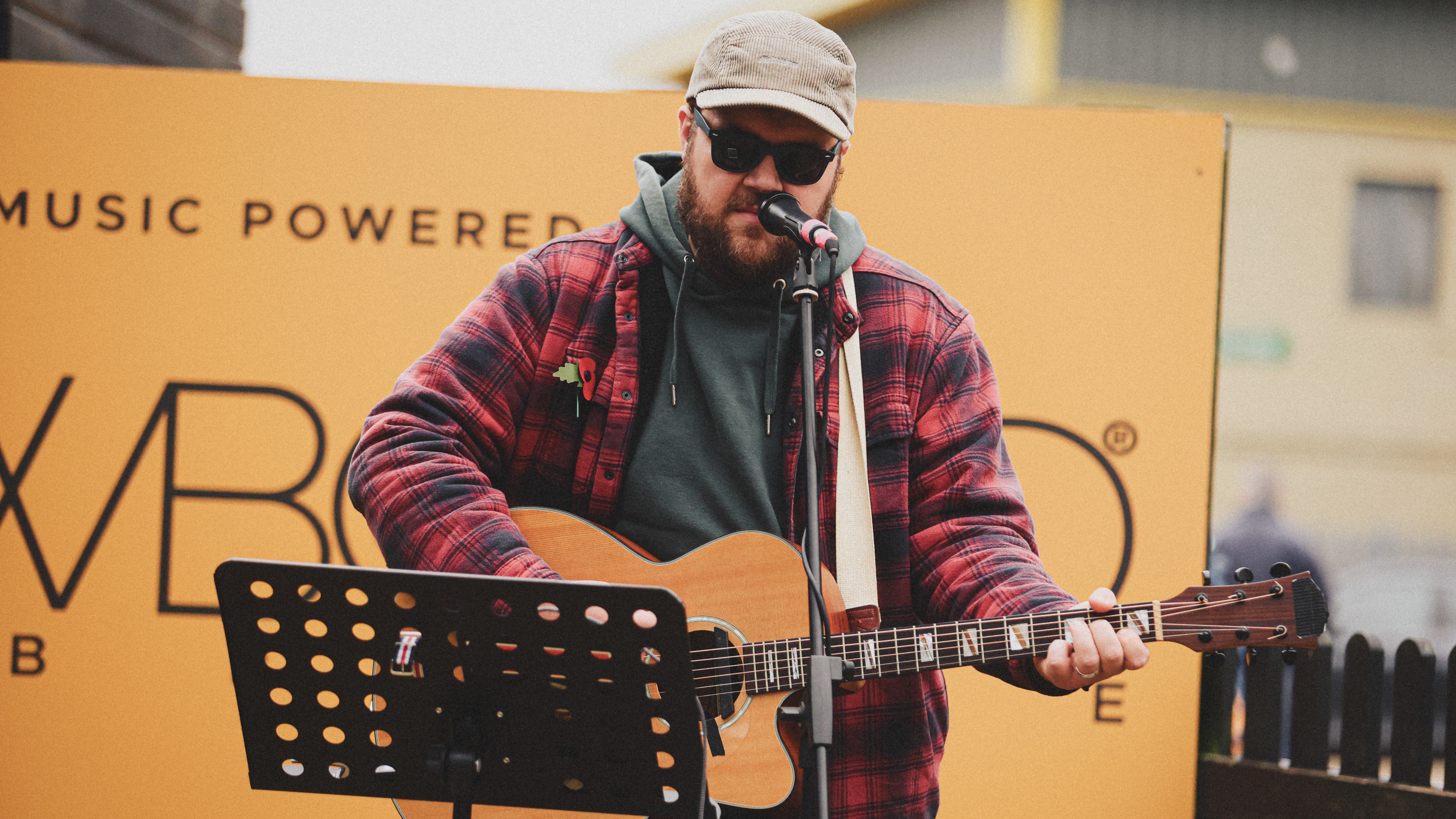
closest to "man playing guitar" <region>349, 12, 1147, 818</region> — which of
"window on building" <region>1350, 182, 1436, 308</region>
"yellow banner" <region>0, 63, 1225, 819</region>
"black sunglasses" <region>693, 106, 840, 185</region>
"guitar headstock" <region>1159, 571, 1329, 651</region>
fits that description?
"black sunglasses" <region>693, 106, 840, 185</region>

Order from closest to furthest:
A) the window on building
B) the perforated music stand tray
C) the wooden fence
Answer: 1. the perforated music stand tray
2. the wooden fence
3. the window on building

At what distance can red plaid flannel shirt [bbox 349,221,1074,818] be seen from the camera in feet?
7.04

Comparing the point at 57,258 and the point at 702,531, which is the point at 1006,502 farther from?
the point at 57,258

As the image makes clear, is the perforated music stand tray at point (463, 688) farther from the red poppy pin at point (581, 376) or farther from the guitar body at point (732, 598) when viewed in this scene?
the red poppy pin at point (581, 376)

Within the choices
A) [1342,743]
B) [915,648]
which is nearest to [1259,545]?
[1342,743]

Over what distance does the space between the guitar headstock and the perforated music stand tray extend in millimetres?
993

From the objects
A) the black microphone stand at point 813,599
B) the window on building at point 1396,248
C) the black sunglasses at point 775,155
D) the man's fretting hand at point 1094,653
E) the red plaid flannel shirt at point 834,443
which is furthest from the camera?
the window on building at point 1396,248

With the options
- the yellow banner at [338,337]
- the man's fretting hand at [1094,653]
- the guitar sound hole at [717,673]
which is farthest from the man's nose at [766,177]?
the yellow banner at [338,337]

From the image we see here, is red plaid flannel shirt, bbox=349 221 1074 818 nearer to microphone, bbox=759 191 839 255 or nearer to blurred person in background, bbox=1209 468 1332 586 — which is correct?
microphone, bbox=759 191 839 255

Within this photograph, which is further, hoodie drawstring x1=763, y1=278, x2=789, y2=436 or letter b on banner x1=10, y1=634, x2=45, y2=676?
letter b on banner x1=10, y1=634, x2=45, y2=676

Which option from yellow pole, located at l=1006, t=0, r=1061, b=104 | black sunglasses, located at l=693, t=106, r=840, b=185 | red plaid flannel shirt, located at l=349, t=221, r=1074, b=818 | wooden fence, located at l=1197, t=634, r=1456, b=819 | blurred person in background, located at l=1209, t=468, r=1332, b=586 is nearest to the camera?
black sunglasses, located at l=693, t=106, r=840, b=185

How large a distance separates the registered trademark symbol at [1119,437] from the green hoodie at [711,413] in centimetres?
146

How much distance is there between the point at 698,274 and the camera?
2340 mm

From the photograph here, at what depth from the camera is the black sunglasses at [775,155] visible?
2.03 metres
